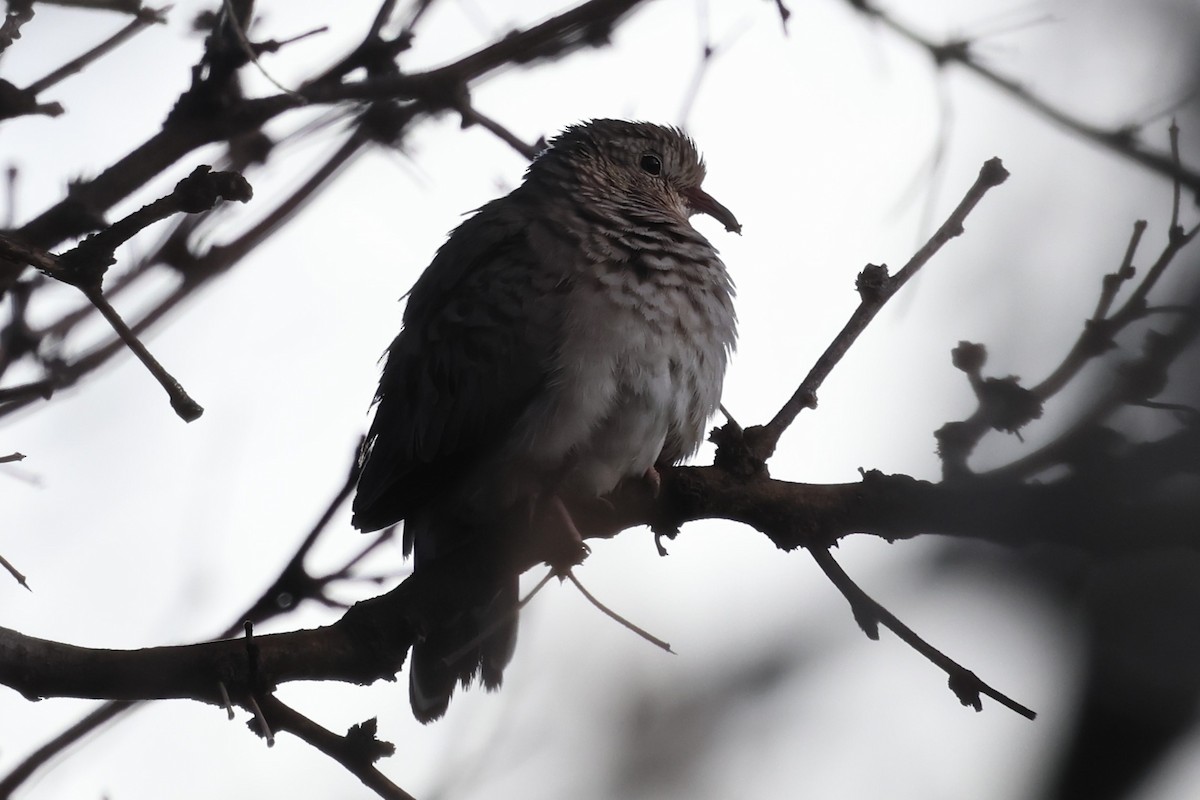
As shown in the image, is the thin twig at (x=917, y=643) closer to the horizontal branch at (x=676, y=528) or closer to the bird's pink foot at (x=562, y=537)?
the horizontal branch at (x=676, y=528)

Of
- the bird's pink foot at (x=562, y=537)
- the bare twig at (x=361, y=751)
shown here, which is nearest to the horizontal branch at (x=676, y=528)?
the bird's pink foot at (x=562, y=537)

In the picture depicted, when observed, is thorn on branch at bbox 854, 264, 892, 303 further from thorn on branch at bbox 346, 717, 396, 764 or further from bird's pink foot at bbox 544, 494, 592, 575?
thorn on branch at bbox 346, 717, 396, 764

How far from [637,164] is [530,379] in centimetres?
146

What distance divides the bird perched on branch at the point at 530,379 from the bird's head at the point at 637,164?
385 millimetres

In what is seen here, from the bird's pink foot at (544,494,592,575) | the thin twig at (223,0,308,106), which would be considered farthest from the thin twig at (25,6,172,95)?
the bird's pink foot at (544,494,592,575)

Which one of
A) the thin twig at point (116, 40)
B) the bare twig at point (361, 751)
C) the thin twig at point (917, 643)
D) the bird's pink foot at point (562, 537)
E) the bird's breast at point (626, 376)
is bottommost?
the thin twig at point (917, 643)

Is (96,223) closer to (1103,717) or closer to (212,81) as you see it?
(212,81)

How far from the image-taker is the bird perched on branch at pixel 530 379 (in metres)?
3.90

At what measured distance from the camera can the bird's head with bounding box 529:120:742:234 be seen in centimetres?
498

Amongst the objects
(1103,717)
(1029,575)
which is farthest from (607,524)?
(1103,717)

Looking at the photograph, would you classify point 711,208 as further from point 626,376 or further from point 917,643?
point 917,643

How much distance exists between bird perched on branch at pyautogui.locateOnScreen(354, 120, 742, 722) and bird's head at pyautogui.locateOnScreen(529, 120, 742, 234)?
0.39 m

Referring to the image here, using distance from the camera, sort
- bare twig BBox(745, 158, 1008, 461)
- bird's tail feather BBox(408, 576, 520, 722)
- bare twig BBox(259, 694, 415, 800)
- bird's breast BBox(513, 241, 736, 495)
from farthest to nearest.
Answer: bird's breast BBox(513, 241, 736, 495), bird's tail feather BBox(408, 576, 520, 722), bare twig BBox(745, 158, 1008, 461), bare twig BBox(259, 694, 415, 800)

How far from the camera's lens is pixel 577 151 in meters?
5.15
